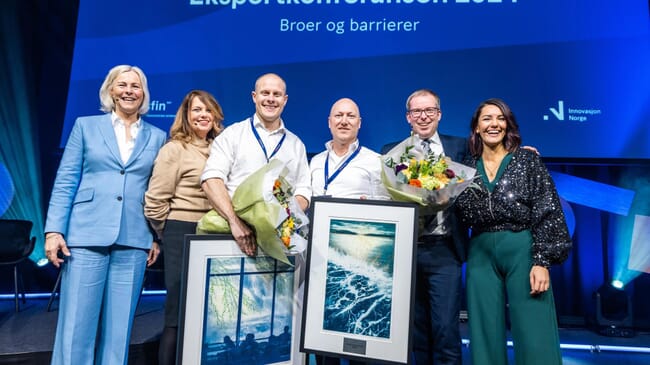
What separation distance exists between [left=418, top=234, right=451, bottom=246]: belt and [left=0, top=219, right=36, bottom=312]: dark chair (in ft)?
11.4

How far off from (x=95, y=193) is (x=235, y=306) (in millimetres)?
843

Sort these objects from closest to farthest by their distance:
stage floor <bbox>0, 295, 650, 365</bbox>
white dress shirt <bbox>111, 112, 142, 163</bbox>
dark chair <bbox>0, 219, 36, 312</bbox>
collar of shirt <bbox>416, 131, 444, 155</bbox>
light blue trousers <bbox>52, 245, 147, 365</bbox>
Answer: light blue trousers <bbox>52, 245, 147, 365</bbox>, white dress shirt <bbox>111, 112, 142, 163</bbox>, collar of shirt <bbox>416, 131, 444, 155</bbox>, stage floor <bbox>0, 295, 650, 365</bbox>, dark chair <bbox>0, 219, 36, 312</bbox>

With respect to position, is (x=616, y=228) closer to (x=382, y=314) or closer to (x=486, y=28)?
(x=486, y=28)

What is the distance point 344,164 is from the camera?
2.13 metres

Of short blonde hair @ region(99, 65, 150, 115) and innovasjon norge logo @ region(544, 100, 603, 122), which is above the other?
innovasjon norge logo @ region(544, 100, 603, 122)

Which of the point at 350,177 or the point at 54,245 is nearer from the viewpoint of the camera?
the point at 54,245

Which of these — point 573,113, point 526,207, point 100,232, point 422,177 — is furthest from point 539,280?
point 573,113

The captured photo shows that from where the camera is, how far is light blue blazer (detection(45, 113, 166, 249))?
6.38ft

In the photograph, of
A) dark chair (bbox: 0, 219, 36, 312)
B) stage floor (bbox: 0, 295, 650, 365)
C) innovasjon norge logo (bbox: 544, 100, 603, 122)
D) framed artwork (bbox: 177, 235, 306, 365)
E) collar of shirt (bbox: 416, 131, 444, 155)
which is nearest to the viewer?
framed artwork (bbox: 177, 235, 306, 365)

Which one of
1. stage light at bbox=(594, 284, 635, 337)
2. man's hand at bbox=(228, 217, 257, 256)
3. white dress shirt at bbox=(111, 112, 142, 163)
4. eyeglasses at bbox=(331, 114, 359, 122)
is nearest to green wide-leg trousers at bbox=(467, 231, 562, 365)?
eyeglasses at bbox=(331, 114, 359, 122)

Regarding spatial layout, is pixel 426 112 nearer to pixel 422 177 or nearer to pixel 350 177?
pixel 350 177

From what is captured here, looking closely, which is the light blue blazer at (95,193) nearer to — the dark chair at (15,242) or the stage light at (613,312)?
the dark chair at (15,242)

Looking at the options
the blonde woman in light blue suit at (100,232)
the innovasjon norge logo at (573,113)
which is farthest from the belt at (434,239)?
the innovasjon norge logo at (573,113)

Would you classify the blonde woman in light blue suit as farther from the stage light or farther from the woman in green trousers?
the stage light
